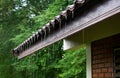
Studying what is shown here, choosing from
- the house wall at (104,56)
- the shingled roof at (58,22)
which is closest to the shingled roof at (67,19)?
the shingled roof at (58,22)

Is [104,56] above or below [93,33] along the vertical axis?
below

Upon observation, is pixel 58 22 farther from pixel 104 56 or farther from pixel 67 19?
pixel 104 56

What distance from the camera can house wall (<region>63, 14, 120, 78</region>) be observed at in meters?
3.99

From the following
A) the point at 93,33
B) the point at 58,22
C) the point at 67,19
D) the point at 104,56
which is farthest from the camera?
the point at 104,56

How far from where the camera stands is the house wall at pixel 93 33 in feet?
13.1

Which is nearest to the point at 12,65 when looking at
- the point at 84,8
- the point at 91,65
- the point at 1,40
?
the point at 1,40

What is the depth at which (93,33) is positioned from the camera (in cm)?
478

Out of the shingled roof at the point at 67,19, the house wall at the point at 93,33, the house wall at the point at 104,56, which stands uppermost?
the house wall at the point at 93,33

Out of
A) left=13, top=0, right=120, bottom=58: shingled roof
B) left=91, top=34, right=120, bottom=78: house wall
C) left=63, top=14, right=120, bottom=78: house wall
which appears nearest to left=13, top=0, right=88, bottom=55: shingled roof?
left=13, top=0, right=120, bottom=58: shingled roof

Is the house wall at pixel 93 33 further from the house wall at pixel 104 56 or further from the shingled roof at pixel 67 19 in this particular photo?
the shingled roof at pixel 67 19

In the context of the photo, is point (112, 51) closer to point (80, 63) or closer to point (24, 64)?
point (80, 63)

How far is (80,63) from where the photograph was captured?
36.6 ft

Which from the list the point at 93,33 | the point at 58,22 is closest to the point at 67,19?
the point at 58,22

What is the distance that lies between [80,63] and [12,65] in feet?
24.9
